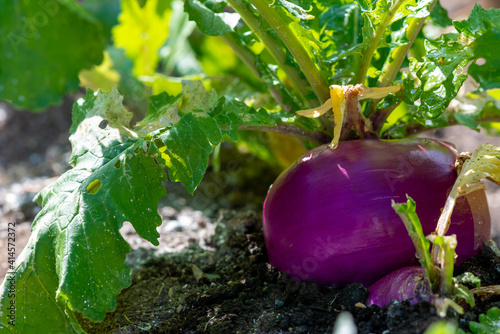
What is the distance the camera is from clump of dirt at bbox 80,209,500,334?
1113 millimetres

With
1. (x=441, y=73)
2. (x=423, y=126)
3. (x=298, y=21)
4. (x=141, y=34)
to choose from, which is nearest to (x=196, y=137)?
(x=298, y=21)

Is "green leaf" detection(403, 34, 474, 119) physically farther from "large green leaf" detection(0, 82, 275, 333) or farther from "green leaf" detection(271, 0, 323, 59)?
"large green leaf" detection(0, 82, 275, 333)

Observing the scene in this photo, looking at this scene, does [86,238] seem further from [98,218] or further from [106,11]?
[106,11]

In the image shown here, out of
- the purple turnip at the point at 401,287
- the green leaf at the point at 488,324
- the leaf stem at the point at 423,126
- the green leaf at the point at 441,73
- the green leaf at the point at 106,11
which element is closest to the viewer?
the green leaf at the point at 488,324

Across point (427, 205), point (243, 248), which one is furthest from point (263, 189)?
point (427, 205)

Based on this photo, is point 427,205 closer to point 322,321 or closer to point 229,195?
point 322,321

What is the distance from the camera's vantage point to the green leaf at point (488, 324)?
995 millimetres

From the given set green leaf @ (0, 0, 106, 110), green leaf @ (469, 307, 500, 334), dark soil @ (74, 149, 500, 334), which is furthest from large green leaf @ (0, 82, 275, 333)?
green leaf @ (0, 0, 106, 110)

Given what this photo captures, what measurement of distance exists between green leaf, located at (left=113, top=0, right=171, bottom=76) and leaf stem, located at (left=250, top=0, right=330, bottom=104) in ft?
4.33

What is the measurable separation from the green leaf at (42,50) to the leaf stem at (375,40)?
1.53 metres

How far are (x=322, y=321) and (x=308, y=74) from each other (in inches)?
27.1

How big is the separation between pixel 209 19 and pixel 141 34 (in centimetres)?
119

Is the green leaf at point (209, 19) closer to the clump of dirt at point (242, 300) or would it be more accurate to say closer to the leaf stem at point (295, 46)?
the leaf stem at point (295, 46)

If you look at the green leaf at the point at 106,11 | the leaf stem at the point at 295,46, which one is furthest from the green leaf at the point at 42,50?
the leaf stem at the point at 295,46
